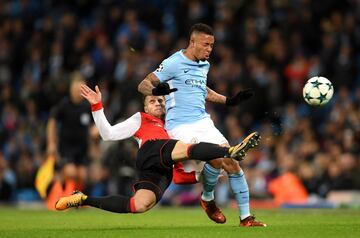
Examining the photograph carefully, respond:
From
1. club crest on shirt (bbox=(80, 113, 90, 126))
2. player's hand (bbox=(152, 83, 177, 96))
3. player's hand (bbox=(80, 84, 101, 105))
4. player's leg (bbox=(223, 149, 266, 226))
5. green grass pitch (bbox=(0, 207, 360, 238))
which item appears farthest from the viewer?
club crest on shirt (bbox=(80, 113, 90, 126))

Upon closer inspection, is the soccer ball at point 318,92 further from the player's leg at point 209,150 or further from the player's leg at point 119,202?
the player's leg at point 119,202

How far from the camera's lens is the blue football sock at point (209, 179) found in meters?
10.9

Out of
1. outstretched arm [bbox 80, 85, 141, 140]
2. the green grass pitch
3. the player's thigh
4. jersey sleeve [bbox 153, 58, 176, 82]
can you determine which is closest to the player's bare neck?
jersey sleeve [bbox 153, 58, 176, 82]

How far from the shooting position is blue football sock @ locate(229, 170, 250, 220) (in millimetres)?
10656

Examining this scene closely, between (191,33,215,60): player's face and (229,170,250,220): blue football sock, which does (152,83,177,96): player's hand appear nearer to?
(191,33,215,60): player's face

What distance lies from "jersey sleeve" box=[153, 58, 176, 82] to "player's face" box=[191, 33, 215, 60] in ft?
1.02

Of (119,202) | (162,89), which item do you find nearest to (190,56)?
(162,89)

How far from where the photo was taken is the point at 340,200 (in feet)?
57.4

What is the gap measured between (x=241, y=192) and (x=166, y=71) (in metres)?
1.57

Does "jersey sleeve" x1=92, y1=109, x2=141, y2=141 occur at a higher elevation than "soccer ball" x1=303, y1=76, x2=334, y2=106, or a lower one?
→ lower

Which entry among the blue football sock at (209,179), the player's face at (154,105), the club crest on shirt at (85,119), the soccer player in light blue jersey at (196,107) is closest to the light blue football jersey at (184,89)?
the soccer player in light blue jersey at (196,107)

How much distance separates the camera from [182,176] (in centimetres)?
1099

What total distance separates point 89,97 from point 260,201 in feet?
28.1

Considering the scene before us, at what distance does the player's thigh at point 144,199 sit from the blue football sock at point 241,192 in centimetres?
95
